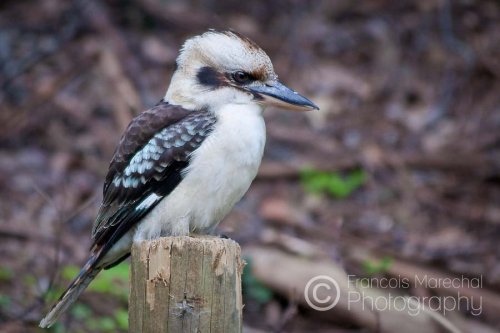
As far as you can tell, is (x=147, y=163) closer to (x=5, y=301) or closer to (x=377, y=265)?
(x=5, y=301)

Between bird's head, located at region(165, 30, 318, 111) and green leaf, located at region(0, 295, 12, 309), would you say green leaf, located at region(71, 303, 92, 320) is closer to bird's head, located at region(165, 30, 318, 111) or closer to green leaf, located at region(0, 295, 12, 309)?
green leaf, located at region(0, 295, 12, 309)

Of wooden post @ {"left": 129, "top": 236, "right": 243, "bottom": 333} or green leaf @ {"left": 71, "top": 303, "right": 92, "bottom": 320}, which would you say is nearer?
wooden post @ {"left": 129, "top": 236, "right": 243, "bottom": 333}

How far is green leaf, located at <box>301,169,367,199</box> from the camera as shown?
7918 millimetres

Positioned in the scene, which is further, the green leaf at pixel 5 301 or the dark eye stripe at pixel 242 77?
the green leaf at pixel 5 301

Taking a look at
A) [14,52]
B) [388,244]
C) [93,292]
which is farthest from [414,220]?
[14,52]

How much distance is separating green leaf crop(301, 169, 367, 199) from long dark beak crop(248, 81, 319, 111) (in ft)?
12.9

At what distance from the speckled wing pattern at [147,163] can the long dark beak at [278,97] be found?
0.27 m

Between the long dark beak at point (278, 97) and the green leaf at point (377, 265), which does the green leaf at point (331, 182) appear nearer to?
the green leaf at point (377, 265)

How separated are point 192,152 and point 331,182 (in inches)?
169

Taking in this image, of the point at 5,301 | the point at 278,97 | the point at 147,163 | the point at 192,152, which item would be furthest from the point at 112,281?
the point at 278,97

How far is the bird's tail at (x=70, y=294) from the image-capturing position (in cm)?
386
